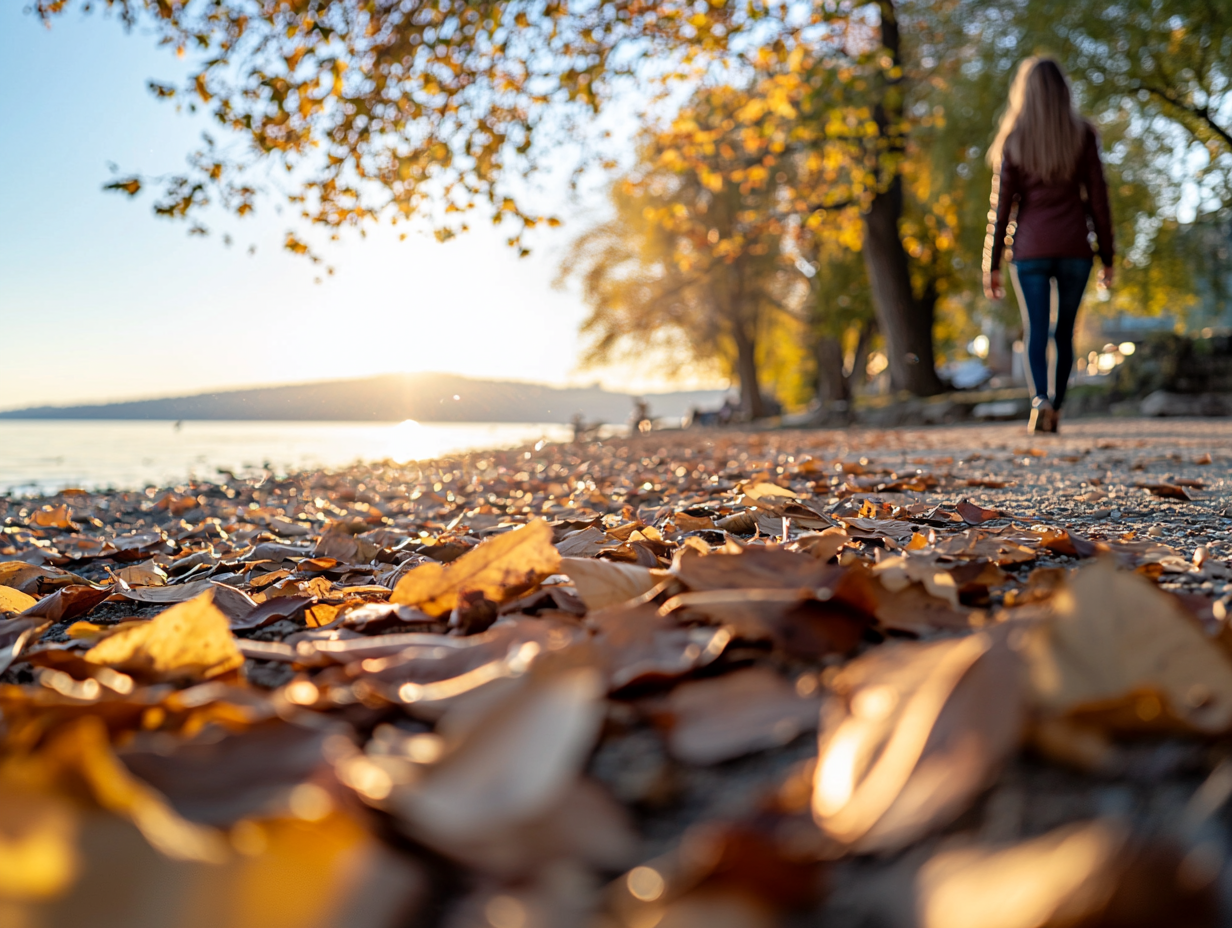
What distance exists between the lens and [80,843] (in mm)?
362

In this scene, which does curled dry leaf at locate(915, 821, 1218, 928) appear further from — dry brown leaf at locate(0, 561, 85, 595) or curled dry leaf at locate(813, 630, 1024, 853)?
dry brown leaf at locate(0, 561, 85, 595)

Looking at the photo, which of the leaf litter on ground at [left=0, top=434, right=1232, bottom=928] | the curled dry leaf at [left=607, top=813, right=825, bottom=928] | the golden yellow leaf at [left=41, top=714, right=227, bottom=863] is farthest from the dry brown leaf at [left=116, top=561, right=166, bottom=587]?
the curled dry leaf at [left=607, top=813, right=825, bottom=928]

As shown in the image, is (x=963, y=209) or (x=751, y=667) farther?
(x=963, y=209)

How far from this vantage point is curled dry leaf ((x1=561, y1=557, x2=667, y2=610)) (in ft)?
3.01

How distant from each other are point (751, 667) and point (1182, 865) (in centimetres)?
36

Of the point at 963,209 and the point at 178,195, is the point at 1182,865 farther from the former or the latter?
the point at 963,209

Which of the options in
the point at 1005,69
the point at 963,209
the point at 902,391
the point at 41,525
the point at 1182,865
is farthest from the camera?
the point at 963,209

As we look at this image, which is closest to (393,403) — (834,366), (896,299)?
(896,299)

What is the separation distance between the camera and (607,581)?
3.06 ft

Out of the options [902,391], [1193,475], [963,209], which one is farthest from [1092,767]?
[963,209]

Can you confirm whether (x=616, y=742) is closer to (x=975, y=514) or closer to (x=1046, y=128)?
(x=975, y=514)

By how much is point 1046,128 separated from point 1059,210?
497 millimetres

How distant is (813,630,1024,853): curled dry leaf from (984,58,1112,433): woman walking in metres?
4.59

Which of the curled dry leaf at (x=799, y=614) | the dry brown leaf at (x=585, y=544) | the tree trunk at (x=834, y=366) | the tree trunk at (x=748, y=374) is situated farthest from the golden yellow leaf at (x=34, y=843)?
the tree trunk at (x=834, y=366)
